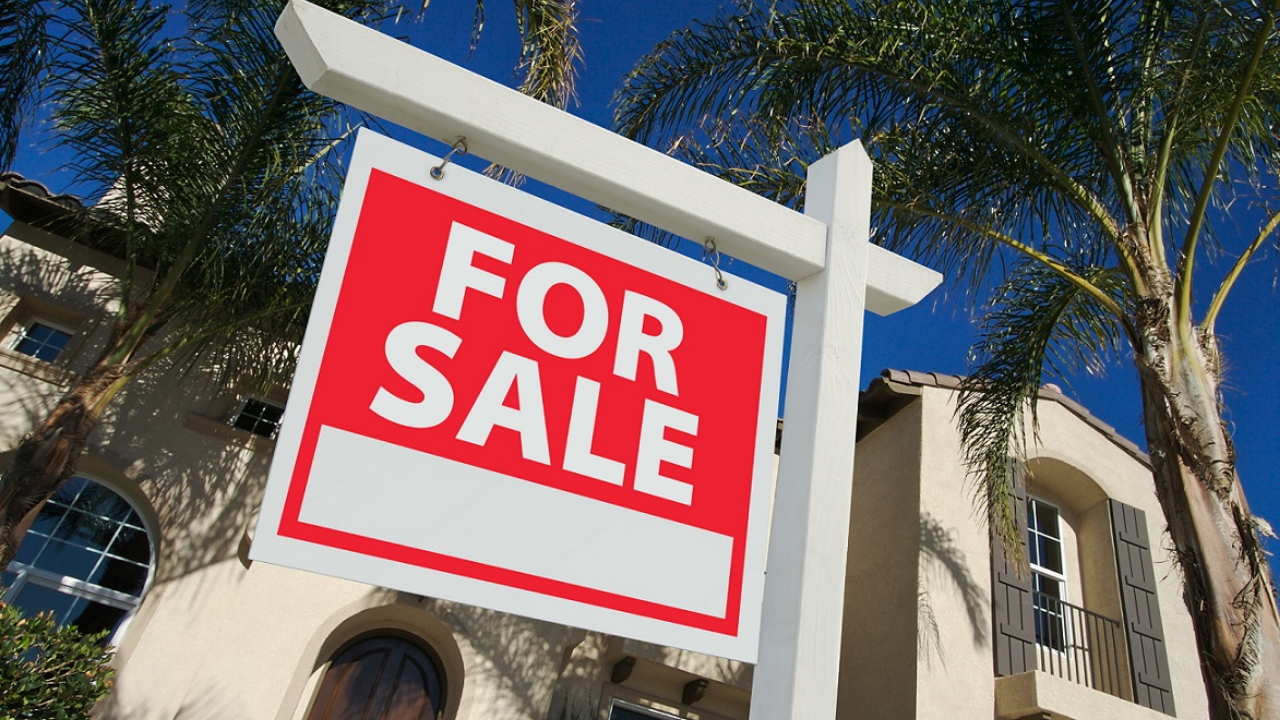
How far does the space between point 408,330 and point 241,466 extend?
373 inches

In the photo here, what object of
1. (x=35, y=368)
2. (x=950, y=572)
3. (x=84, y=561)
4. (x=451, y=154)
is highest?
(x=950, y=572)

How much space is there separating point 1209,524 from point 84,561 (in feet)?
33.3

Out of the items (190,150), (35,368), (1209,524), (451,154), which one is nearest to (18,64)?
(190,150)

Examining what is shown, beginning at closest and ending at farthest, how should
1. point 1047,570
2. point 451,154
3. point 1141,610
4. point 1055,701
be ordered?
point 451,154 < point 1055,701 < point 1141,610 < point 1047,570

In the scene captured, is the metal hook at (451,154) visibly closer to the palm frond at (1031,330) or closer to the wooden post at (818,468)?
the wooden post at (818,468)

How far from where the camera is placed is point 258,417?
10555 mm

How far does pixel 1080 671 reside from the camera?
35.5 ft

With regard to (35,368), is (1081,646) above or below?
below

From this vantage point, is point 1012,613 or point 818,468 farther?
point 1012,613

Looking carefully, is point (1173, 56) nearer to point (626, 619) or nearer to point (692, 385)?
point (692, 385)

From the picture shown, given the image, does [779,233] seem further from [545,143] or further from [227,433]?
[227,433]

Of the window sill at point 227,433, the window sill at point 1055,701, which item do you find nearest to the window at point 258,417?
the window sill at point 227,433

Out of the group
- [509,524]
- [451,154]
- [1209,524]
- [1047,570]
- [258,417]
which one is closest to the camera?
[509,524]

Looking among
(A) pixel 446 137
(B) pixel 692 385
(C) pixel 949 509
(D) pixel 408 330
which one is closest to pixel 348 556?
(D) pixel 408 330
